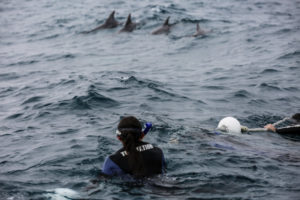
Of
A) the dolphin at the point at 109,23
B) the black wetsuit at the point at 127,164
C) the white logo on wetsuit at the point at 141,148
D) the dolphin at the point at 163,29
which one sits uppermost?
the dolphin at the point at 109,23

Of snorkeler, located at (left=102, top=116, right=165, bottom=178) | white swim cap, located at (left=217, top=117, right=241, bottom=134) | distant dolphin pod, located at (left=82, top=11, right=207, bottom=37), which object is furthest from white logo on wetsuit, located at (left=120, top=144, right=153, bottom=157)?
distant dolphin pod, located at (left=82, top=11, right=207, bottom=37)

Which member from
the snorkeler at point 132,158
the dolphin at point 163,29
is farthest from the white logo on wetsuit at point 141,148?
the dolphin at point 163,29

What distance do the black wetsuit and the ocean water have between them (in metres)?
0.17

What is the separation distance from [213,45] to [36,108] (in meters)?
10.3

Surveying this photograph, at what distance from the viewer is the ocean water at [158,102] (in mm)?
6266

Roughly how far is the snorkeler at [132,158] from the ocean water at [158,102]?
0.18 metres

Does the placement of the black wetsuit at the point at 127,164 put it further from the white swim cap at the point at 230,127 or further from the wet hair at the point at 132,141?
the white swim cap at the point at 230,127

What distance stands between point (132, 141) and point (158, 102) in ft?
18.0

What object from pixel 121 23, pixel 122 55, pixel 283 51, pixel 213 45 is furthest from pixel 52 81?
pixel 121 23

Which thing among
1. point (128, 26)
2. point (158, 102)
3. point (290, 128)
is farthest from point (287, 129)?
point (128, 26)

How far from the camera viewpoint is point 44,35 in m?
23.9

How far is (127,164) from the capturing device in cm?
581

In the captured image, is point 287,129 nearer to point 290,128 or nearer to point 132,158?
point 290,128

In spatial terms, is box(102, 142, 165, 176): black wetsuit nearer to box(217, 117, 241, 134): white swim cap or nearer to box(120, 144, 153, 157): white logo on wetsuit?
box(120, 144, 153, 157): white logo on wetsuit
